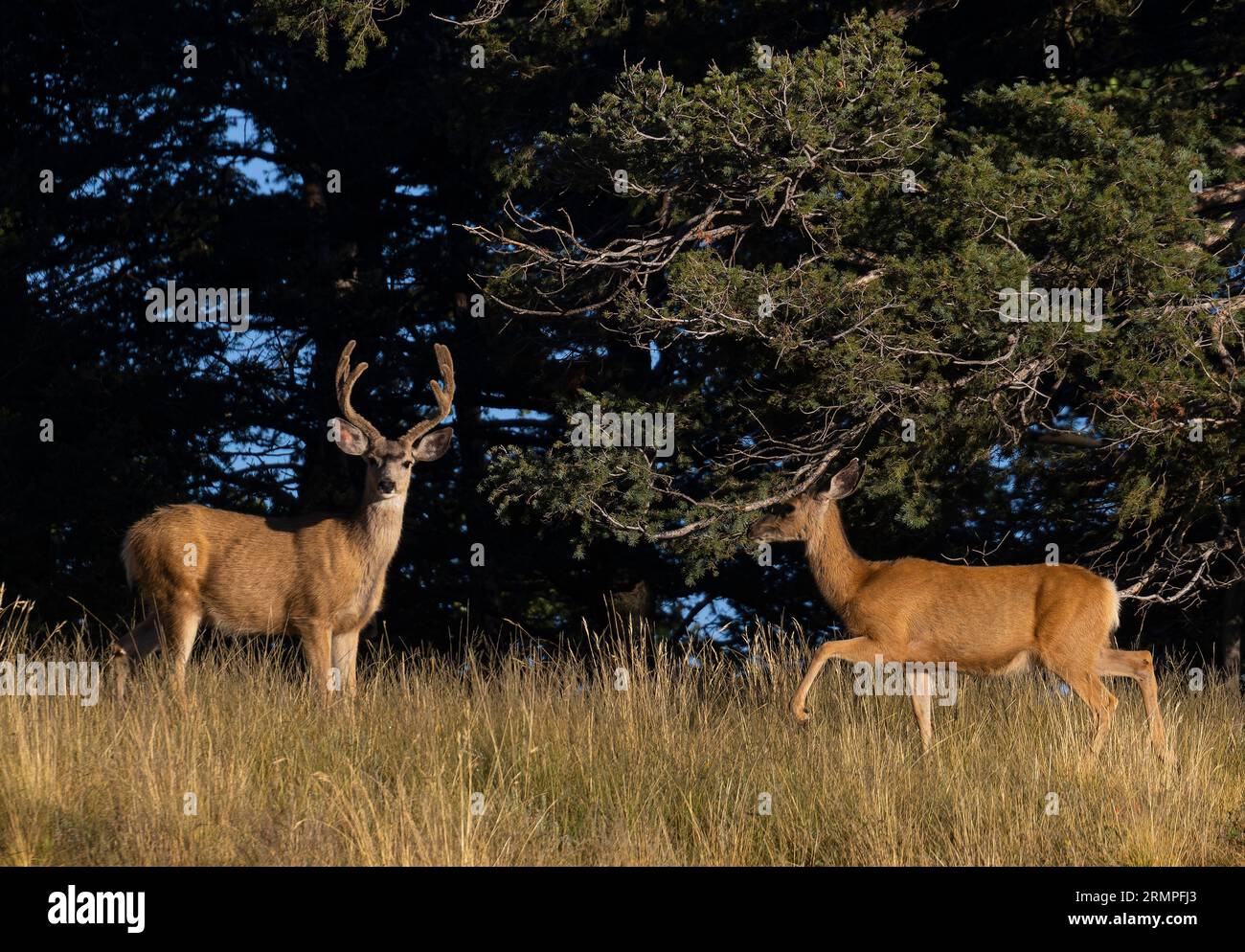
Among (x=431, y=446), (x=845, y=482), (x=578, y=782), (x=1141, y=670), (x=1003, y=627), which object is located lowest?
(x=578, y=782)

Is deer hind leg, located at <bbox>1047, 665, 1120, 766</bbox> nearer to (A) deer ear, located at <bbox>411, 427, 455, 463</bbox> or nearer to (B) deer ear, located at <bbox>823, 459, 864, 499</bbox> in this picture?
(B) deer ear, located at <bbox>823, 459, 864, 499</bbox>

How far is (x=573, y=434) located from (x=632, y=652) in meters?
2.36

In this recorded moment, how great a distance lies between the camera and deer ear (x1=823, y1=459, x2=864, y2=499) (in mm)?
11258

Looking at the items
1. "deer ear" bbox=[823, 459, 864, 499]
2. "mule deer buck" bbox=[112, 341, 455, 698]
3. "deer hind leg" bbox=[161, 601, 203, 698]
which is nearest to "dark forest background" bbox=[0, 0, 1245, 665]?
"deer ear" bbox=[823, 459, 864, 499]

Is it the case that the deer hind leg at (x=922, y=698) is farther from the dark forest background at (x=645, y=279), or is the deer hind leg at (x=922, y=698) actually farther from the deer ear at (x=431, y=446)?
the deer ear at (x=431, y=446)

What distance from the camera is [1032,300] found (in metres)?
10.7

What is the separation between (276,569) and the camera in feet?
37.1

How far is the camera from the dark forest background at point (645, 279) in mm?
10984

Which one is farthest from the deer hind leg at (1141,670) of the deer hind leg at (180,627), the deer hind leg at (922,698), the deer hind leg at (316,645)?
the deer hind leg at (180,627)

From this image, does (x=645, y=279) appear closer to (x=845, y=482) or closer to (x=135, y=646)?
(x=845, y=482)

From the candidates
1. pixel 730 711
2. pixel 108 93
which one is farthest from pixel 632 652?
pixel 108 93

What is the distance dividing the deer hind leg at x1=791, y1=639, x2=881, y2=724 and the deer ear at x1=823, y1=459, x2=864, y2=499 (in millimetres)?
1375

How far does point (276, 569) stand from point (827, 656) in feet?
13.1

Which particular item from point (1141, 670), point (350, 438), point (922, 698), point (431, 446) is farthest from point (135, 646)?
point (1141, 670)
